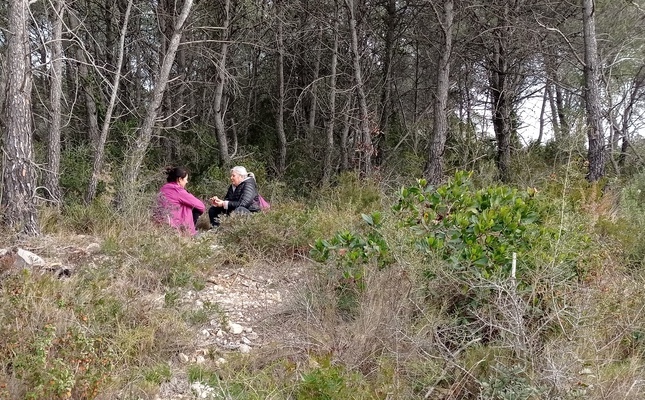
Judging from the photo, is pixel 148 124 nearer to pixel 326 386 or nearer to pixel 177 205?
pixel 177 205

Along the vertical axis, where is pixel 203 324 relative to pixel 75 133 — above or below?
below

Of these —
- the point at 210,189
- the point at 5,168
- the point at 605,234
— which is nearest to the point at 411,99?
the point at 210,189

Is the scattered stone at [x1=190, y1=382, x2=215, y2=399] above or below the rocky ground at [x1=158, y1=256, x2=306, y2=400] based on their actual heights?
below

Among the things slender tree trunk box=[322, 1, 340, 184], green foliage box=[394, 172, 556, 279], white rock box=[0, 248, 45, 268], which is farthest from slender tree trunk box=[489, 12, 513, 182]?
white rock box=[0, 248, 45, 268]

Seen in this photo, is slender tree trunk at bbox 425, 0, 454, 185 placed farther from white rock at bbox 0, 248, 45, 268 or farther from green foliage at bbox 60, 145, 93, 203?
white rock at bbox 0, 248, 45, 268

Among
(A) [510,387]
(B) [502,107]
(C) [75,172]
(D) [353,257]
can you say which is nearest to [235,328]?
(D) [353,257]

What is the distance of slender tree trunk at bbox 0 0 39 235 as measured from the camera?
16.8ft

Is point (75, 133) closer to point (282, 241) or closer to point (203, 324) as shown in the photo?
point (282, 241)

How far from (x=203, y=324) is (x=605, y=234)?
410 cm

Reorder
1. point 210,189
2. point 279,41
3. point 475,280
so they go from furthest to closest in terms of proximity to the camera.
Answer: point 279,41 < point 210,189 < point 475,280

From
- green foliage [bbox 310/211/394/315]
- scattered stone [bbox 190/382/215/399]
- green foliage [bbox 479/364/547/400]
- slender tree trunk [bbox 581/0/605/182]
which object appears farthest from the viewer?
slender tree trunk [bbox 581/0/605/182]

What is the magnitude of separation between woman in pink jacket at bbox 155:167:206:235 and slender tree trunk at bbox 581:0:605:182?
605cm

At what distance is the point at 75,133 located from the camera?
11750 millimetres

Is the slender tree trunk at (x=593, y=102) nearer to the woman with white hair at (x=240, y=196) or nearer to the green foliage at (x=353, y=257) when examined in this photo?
the woman with white hair at (x=240, y=196)
